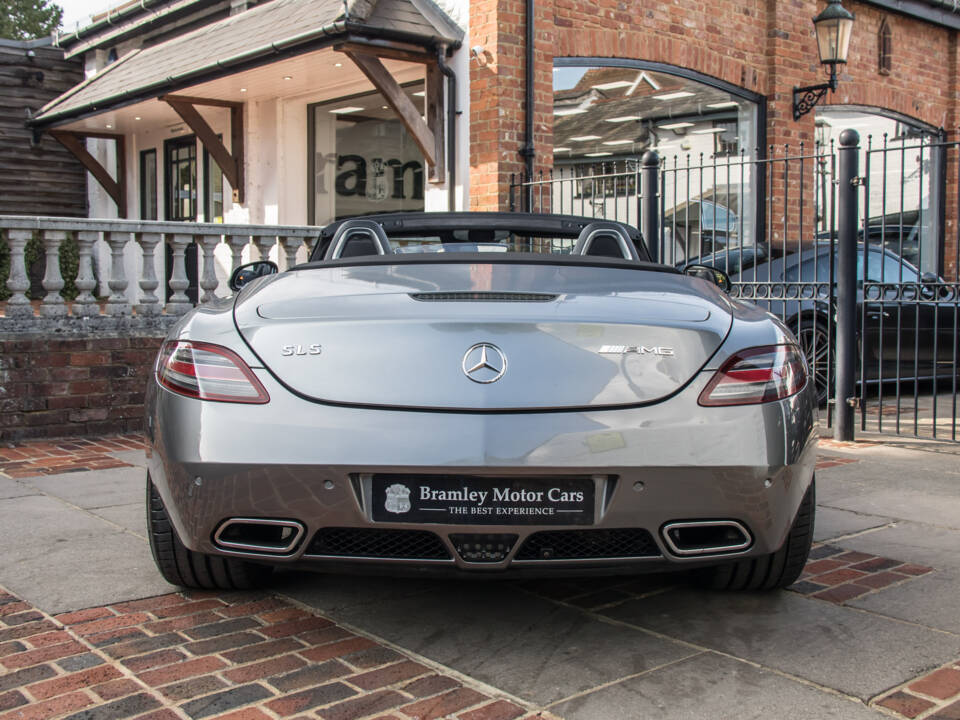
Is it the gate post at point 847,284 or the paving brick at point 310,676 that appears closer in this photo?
the paving brick at point 310,676

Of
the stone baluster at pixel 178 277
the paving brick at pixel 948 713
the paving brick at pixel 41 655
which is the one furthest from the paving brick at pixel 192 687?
the stone baluster at pixel 178 277

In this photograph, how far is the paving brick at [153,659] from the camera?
2.79 m

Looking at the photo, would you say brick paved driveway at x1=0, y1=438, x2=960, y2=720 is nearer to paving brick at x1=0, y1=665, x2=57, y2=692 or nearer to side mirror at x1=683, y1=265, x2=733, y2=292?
paving brick at x1=0, y1=665, x2=57, y2=692

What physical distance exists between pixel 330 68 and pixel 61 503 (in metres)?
7.65

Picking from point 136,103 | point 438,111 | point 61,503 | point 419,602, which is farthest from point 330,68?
point 419,602

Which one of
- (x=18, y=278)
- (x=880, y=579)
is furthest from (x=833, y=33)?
(x=880, y=579)

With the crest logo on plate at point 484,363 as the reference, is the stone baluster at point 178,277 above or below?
above

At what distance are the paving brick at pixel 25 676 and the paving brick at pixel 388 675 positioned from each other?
0.81 metres

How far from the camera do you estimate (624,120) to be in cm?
1262

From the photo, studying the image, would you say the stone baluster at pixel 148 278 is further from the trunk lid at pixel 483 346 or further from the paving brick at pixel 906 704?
the paving brick at pixel 906 704

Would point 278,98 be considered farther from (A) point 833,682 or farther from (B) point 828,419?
(A) point 833,682

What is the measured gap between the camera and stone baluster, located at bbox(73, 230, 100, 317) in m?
7.32

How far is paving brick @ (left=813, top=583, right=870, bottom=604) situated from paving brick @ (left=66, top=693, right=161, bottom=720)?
2115 mm

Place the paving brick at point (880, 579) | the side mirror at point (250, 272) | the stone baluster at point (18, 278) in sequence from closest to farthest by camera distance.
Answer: the paving brick at point (880, 579), the side mirror at point (250, 272), the stone baluster at point (18, 278)
